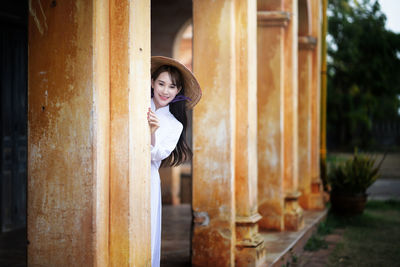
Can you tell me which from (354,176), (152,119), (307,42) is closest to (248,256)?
(152,119)

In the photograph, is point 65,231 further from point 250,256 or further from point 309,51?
point 309,51

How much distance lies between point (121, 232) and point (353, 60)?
22.0 meters

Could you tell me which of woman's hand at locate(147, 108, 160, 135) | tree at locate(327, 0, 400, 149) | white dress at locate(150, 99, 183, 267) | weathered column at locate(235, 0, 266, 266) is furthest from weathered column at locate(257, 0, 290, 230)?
tree at locate(327, 0, 400, 149)

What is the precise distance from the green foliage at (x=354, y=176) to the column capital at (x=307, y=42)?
2.16m

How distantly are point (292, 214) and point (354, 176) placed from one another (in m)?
2.27

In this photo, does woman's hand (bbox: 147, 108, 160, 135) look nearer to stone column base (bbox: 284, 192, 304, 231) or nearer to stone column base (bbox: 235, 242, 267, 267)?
stone column base (bbox: 235, 242, 267, 267)

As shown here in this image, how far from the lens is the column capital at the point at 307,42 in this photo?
9.12 m

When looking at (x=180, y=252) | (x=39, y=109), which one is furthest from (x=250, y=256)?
(x=39, y=109)

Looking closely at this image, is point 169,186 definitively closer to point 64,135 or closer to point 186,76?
point 186,76

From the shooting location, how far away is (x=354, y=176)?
876 cm

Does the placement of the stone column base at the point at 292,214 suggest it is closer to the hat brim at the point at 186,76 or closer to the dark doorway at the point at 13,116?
the dark doorway at the point at 13,116

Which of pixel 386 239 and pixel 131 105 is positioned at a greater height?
pixel 131 105

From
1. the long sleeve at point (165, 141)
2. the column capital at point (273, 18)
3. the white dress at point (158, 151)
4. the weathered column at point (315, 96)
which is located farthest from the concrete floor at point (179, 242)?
the column capital at point (273, 18)

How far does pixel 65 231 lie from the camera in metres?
2.60
